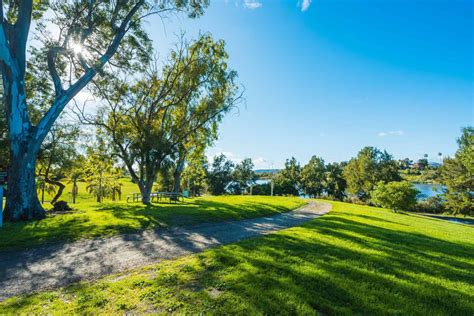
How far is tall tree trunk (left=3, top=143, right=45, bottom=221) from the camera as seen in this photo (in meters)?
8.19

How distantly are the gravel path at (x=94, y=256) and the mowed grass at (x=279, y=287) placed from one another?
0.49 m

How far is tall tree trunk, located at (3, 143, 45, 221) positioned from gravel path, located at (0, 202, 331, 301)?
4451 millimetres

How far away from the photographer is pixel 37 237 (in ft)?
20.0

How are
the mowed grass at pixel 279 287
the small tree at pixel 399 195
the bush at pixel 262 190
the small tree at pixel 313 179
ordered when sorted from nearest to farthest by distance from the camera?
the mowed grass at pixel 279 287 < the small tree at pixel 399 195 < the bush at pixel 262 190 < the small tree at pixel 313 179

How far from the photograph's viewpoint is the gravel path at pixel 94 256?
3.82 metres

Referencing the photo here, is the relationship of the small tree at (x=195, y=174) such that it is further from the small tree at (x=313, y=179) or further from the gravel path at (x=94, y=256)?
the small tree at (x=313, y=179)

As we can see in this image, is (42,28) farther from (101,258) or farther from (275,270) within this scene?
(275,270)

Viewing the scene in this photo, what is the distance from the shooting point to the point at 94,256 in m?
4.96

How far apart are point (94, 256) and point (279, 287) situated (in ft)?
14.6

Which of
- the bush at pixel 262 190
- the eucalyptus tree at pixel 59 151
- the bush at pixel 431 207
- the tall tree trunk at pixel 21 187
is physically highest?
the eucalyptus tree at pixel 59 151

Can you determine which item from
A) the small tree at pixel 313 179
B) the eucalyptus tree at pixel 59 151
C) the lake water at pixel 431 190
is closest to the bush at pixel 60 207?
the eucalyptus tree at pixel 59 151

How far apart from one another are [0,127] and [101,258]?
1308 centimetres

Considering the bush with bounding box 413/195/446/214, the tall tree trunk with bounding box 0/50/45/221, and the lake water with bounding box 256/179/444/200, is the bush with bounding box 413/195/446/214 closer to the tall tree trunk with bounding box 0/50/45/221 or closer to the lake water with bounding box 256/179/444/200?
the lake water with bounding box 256/179/444/200

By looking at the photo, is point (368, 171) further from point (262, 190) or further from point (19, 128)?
point (19, 128)
